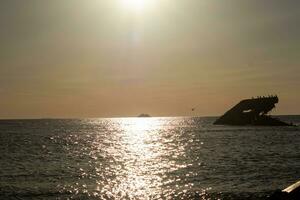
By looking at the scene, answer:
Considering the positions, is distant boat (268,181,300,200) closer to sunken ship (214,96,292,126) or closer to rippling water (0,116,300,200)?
rippling water (0,116,300,200)

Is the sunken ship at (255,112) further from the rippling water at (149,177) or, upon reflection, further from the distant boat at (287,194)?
the distant boat at (287,194)

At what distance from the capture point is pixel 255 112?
466ft

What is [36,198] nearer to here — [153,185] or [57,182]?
[57,182]

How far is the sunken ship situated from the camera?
13325cm

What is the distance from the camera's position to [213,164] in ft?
162

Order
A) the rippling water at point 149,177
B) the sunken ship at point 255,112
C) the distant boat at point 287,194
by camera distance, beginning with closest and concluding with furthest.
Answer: the distant boat at point 287,194
the rippling water at point 149,177
the sunken ship at point 255,112

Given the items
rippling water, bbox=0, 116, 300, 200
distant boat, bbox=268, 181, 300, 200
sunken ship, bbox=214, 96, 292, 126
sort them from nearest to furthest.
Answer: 1. distant boat, bbox=268, 181, 300, 200
2. rippling water, bbox=0, 116, 300, 200
3. sunken ship, bbox=214, 96, 292, 126

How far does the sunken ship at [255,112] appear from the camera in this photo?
133 metres

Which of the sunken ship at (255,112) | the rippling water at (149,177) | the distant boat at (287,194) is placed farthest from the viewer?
the sunken ship at (255,112)

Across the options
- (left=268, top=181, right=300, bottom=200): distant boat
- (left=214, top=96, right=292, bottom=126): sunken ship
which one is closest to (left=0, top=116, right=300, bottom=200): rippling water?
(left=268, top=181, right=300, bottom=200): distant boat

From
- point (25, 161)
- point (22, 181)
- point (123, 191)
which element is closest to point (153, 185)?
point (123, 191)

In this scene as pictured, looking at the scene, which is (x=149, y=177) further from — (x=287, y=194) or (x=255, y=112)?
(x=255, y=112)

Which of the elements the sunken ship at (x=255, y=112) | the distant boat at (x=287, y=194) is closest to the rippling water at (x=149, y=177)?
the distant boat at (x=287, y=194)

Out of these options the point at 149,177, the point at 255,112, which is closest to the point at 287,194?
the point at 149,177
